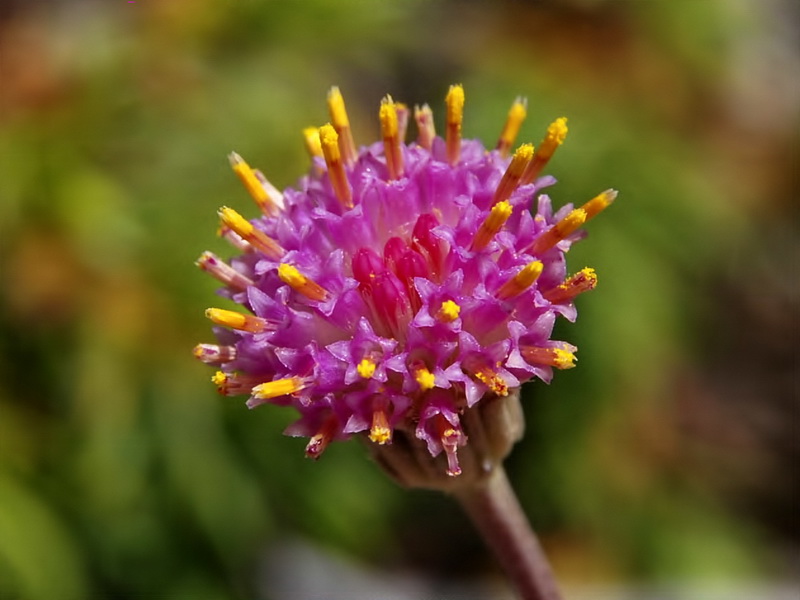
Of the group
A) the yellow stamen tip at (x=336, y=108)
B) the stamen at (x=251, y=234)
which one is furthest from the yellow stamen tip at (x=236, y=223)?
the yellow stamen tip at (x=336, y=108)

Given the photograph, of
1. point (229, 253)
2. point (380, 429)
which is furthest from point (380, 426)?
point (229, 253)

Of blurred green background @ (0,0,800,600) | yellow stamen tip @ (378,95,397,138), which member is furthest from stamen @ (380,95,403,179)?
blurred green background @ (0,0,800,600)

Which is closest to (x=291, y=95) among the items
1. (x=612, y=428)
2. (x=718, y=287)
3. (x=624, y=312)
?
(x=624, y=312)

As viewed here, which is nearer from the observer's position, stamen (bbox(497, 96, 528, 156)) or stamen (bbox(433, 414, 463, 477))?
stamen (bbox(433, 414, 463, 477))

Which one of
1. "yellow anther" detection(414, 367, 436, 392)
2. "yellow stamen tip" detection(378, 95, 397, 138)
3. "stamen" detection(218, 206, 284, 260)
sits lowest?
"yellow anther" detection(414, 367, 436, 392)

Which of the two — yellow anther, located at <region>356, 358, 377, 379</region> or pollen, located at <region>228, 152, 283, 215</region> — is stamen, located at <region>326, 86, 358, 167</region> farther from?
yellow anther, located at <region>356, 358, 377, 379</region>

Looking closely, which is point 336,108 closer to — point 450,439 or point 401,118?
point 401,118
